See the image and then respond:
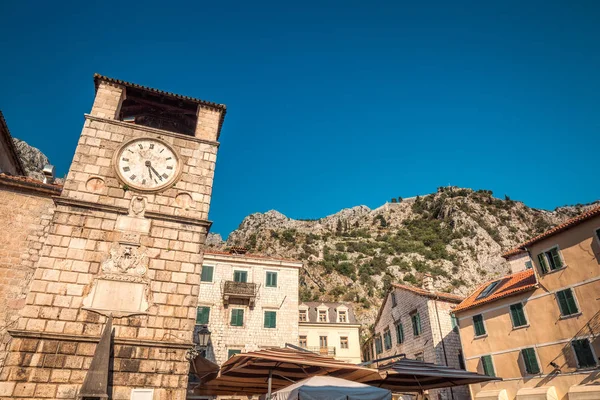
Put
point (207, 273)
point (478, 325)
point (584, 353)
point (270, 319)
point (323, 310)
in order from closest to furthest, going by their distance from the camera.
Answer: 1. point (584, 353)
2. point (478, 325)
3. point (270, 319)
4. point (207, 273)
5. point (323, 310)

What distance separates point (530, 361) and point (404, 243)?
65.3m

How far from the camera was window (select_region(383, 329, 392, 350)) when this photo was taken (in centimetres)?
3085

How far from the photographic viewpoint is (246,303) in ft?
84.5

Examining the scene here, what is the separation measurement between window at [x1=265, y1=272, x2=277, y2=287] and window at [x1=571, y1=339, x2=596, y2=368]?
1796 centimetres

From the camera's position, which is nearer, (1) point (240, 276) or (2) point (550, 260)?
(2) point (550, 260)

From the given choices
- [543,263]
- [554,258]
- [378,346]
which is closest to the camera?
[554,258]

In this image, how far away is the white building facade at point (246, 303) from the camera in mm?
24531

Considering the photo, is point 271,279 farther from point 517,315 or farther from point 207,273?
point 517,315

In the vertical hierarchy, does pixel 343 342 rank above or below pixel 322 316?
below

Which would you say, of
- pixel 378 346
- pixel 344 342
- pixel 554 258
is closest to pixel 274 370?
pixel 554 258

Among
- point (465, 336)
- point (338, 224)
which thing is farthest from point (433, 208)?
point (465, 336)

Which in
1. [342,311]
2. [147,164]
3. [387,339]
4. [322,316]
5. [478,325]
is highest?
[342,311]

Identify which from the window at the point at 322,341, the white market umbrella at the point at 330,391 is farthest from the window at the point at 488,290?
the white market umbrella at the point at 330,391

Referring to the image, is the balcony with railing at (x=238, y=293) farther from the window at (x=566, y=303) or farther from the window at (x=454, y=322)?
the window at (x=566, y=303)
